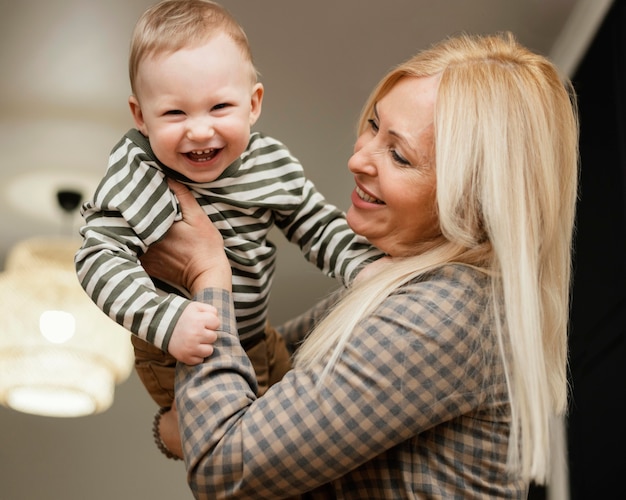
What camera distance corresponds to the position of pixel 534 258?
4.21 ft

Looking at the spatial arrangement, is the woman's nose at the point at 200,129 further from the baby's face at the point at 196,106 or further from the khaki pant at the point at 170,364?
the khaki pant at the point at 170,364

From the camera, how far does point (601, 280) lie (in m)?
2.84

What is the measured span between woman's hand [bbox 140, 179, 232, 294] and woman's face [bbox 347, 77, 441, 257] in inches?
8.6

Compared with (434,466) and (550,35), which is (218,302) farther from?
(550,35)

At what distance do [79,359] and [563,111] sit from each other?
2.17 metres

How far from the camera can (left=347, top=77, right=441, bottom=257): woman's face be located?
52.8 inches

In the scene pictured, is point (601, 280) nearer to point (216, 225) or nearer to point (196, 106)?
point (216, 225)

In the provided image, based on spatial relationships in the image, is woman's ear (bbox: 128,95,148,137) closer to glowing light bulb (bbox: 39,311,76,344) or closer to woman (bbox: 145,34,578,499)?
woman (bbox: 145,34,578,499)

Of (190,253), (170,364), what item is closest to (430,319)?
(190,253)

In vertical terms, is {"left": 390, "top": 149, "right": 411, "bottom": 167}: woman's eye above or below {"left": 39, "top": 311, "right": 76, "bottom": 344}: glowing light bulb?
below

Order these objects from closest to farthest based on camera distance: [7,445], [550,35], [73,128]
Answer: [7,445], [550,35], [73,128]

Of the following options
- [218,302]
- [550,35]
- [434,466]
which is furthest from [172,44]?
[550,35]

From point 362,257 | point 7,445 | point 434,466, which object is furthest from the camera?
point 7,445

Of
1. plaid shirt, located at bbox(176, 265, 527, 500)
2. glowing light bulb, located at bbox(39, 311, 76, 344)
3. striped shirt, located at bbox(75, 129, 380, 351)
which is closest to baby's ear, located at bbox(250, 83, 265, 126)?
striped shirt, located at bbox(75, 129, 380, 351)
